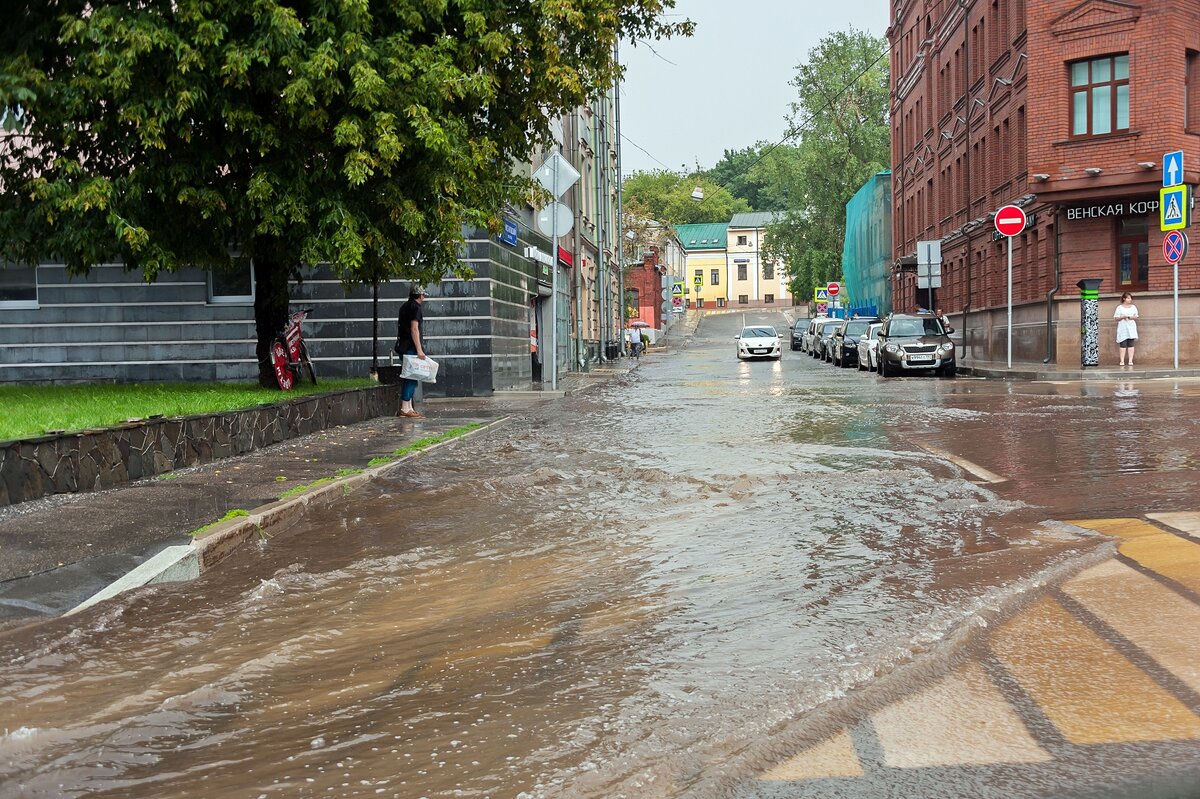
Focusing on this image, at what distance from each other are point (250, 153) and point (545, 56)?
13.4 ft

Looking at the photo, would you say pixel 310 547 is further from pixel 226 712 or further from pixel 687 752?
pixel 687 752

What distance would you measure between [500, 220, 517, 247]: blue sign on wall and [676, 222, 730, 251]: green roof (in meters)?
128

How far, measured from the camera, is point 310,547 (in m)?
7.75

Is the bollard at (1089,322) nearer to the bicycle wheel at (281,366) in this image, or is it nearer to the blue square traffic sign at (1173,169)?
the blue square traffic sign at (1173,169)

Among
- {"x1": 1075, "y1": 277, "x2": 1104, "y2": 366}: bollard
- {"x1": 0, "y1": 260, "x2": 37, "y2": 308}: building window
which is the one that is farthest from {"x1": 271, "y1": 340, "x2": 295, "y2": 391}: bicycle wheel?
{"x1": 1075, "y1": 277, "x2": 1104, "y2": 366}: bollard

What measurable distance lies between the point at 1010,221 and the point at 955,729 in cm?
2946

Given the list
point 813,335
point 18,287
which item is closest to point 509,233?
point 18,287

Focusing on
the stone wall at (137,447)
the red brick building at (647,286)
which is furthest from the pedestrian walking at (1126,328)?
the red brick building at (647,286)

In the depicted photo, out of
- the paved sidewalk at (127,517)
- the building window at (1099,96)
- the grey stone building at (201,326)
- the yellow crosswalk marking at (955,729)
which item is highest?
the building window at (1099,96)

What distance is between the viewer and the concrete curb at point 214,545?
21.1ft

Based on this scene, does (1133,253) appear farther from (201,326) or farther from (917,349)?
(201,326)

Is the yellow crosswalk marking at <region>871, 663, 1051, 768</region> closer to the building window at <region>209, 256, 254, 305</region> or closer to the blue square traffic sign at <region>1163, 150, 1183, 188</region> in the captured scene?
the building window at <region>209, 256, 254, 305</region>

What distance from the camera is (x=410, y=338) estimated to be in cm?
1800

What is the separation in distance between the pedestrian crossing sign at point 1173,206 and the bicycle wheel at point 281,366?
64.8ft
